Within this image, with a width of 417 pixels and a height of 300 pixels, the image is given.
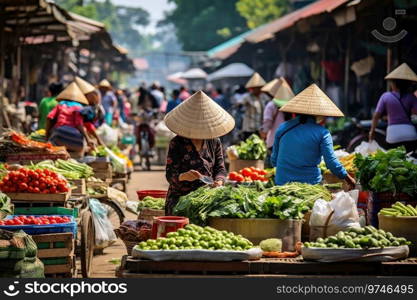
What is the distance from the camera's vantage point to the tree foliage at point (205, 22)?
201 feet

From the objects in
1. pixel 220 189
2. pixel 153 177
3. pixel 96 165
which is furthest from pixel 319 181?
pixel 153 177

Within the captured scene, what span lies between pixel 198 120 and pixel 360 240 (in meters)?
2.26

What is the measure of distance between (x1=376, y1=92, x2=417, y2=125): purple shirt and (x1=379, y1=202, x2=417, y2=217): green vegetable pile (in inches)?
244

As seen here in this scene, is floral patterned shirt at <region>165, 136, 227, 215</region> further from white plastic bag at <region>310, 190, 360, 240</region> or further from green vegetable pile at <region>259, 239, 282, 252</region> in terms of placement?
green vegetable pile at <region>259, 239, 282, 252</region>

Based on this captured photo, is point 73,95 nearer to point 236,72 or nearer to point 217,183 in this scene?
point 217,183

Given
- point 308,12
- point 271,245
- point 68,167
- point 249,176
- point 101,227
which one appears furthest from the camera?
point 308,12

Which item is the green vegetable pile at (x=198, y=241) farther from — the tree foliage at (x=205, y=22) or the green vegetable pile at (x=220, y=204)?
the tree foliage at (x=205, y=22)

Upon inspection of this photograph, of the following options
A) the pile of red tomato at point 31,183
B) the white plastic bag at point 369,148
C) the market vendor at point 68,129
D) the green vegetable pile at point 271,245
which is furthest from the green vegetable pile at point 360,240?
the market vendor at point 68,129

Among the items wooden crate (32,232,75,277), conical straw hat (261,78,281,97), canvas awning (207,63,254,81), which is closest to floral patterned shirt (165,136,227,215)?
wooden crate (32,232,75,277)

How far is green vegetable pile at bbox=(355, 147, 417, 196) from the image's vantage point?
7453mm

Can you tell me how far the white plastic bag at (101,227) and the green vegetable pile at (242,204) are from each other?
292cm

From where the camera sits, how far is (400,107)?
1302cm

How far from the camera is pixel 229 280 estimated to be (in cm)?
596

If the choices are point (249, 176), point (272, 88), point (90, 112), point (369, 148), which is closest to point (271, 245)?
point (249, 176)
